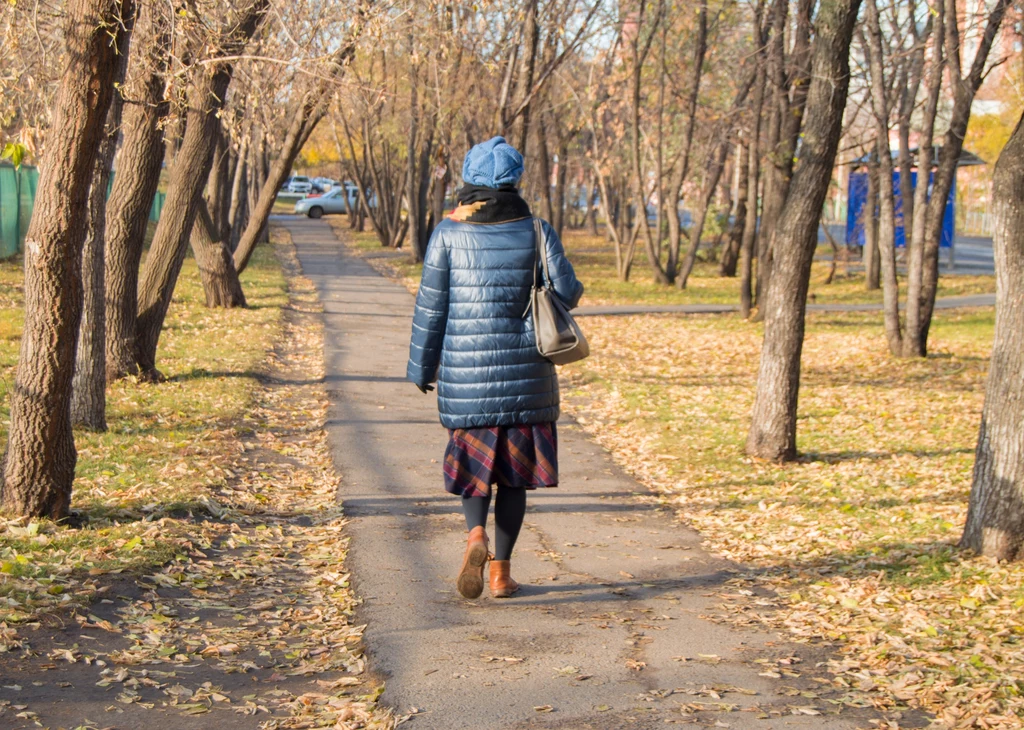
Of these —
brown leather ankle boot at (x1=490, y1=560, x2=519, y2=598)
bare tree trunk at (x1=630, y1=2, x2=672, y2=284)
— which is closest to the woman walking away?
brown leather ankle boot at (x1=490, y1=560, x2=519, y2=598)

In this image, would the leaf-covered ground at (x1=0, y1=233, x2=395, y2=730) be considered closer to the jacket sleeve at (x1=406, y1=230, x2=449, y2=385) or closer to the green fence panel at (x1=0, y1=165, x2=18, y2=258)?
the jacket sleeve at (x1=406, y1=230, x2=449, y2=385)

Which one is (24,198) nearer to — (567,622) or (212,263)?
(212,263)

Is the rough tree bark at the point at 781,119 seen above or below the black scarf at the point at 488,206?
above

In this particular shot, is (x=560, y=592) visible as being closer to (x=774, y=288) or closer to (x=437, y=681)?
(x=437, y=681)

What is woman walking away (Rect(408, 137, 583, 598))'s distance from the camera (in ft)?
16.0

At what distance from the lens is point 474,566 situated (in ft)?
16.1

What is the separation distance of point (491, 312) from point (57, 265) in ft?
7.94

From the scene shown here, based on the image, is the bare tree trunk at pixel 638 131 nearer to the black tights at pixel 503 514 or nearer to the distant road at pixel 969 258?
the distant road at pixel 969 258

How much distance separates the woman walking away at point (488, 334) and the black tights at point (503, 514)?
0.23ft

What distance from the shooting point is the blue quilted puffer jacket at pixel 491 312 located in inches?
192

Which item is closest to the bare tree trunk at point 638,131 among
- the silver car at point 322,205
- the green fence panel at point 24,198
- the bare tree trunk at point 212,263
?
the bare tree trunk at point 212,263

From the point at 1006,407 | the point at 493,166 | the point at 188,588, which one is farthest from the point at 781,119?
the point at 188,588

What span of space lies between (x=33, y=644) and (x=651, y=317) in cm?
1626

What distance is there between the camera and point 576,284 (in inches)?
194
